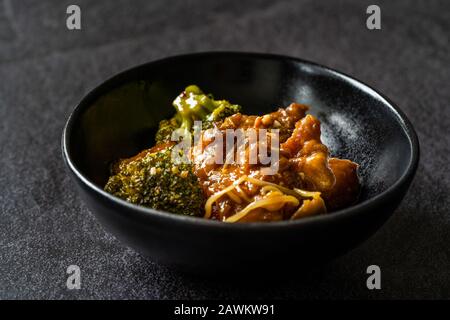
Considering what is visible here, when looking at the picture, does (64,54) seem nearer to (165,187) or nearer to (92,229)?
(92,229)

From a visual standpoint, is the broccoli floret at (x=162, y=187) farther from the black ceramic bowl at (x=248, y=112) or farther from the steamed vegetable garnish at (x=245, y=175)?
the black ceramic bowl at (x=248, y=112)

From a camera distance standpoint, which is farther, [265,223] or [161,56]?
[161,56]

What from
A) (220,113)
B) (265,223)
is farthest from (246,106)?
(265,223)

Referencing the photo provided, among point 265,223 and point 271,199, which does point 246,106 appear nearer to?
point 271,199

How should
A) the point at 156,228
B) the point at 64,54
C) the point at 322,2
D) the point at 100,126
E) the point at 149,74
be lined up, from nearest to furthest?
1. the point at 156,228
2. the point at 100,126
3. the point at 149,74
4. the point at 64,54
5. the point at 322,2

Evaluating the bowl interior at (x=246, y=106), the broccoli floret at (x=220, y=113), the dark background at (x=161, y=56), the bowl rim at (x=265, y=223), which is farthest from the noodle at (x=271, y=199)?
the broccoli floret at (x=220, y=113)

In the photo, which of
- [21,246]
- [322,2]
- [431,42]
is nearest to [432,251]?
[21,246]
